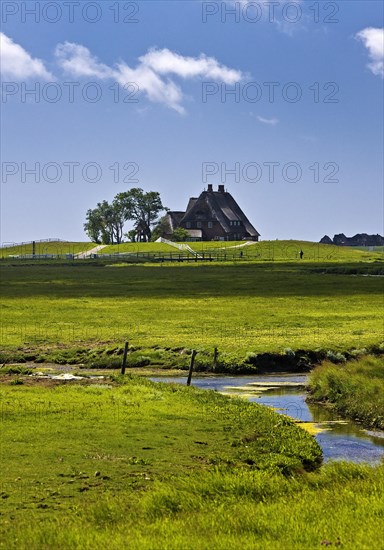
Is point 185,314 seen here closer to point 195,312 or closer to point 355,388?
point 195,312

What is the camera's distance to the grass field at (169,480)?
15.2 meters

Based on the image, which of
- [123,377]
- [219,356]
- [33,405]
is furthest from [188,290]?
[33,405]

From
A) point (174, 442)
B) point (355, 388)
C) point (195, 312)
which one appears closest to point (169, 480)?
point (174, 442)

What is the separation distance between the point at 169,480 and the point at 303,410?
13.3 metres

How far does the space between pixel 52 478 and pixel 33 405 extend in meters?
8.90

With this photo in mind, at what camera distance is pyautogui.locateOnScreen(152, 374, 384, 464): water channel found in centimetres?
2566

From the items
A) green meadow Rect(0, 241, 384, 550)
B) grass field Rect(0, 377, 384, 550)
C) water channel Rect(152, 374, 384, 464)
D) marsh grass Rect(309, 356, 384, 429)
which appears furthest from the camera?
marsh grass Rect(309, 356, 384, 429)

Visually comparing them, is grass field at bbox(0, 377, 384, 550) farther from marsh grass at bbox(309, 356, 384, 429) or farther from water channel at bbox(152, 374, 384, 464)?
marsh grass at bbox(309, 356, 384, 429)

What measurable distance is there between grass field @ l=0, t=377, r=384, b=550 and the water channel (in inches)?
44.2

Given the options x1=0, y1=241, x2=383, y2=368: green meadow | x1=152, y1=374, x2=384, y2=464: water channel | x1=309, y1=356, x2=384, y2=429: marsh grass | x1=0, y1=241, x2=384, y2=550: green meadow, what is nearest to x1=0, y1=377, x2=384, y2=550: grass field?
x1=0, y1=241, x2=384, y2=550: green meadow

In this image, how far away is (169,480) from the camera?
66.7 ft

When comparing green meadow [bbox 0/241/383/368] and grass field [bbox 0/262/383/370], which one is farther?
grass field [bbox 0/262/383/370]

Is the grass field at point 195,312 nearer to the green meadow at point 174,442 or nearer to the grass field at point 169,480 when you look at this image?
the green meadow at point 174,442

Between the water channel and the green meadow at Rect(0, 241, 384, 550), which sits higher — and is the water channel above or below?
below
